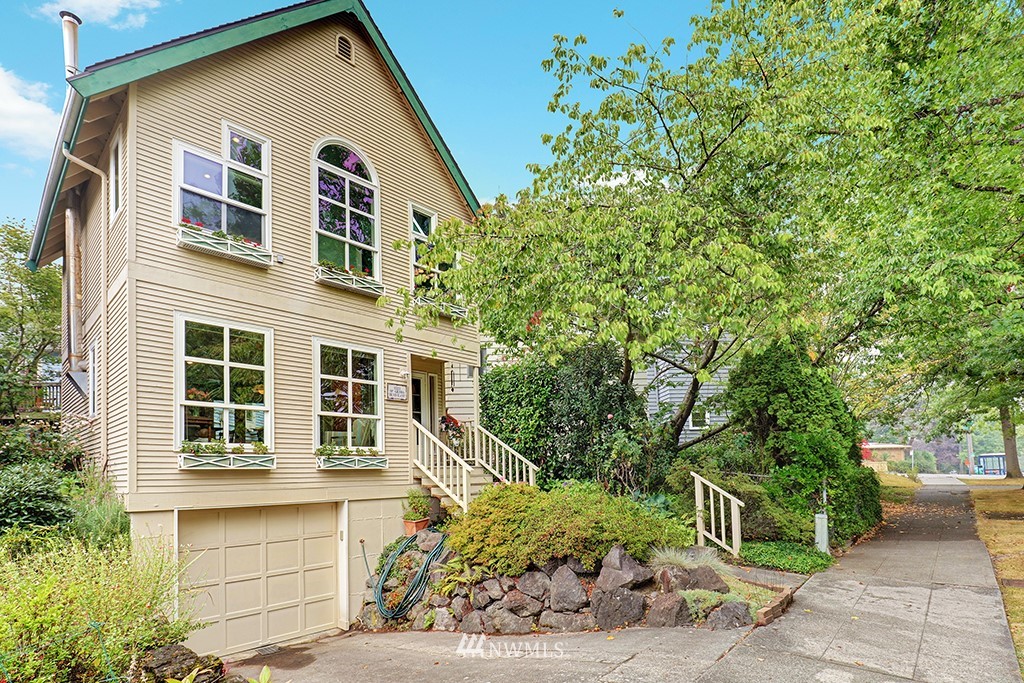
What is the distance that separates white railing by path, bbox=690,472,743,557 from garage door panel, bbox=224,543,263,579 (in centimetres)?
684

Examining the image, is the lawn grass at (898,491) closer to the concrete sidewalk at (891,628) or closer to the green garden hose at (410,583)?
the concrete sidewalk at (891,628)

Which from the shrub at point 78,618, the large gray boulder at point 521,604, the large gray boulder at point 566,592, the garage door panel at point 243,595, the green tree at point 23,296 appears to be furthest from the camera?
the green tree at point 23,296

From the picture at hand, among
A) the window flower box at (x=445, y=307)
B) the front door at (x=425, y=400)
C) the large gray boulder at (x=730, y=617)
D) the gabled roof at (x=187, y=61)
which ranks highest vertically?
the gabled roof at (x=187, y=61)

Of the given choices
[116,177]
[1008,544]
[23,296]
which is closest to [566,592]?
[116,177]

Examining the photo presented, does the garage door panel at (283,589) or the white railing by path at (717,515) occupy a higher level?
the white railing by path at (717,515)

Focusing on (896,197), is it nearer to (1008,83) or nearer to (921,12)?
(1008,83)

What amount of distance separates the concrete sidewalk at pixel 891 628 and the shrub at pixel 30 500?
7.35 m

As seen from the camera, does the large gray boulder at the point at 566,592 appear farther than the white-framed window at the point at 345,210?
No

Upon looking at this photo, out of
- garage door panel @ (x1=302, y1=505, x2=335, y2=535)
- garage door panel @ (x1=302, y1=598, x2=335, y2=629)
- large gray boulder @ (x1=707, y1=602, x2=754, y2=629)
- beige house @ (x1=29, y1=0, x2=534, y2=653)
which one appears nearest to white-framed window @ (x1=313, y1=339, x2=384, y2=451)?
beige house @ (x1=29, y1=0, x2=534, y2=653)

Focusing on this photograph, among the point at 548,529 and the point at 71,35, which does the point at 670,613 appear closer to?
the point at 548,529

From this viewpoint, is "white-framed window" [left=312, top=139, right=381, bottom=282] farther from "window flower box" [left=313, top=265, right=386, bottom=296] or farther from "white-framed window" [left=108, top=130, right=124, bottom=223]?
"white-framed window" [left=108, top=130, right=124, bottom=223]

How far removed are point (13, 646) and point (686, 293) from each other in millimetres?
8786

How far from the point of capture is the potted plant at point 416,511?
36.8 feet

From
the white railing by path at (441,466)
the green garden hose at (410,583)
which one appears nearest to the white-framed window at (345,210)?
Answer: the white railing by path at (441,466)
